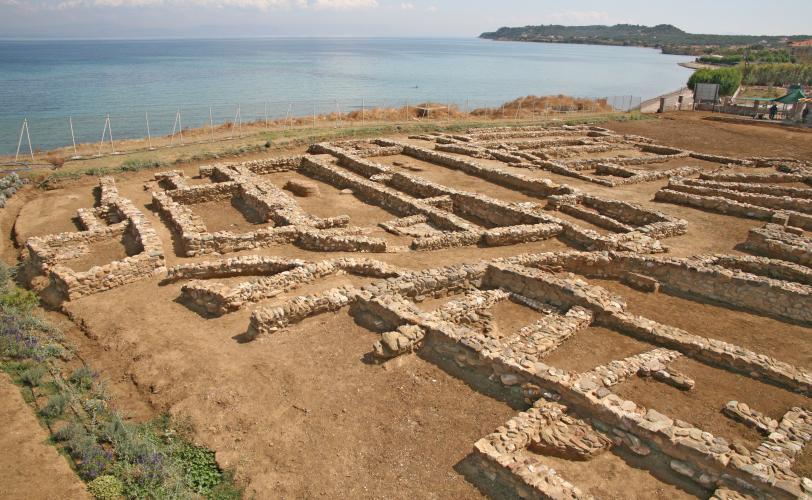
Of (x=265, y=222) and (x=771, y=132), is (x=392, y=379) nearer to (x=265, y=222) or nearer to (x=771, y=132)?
(x=265, y=222)

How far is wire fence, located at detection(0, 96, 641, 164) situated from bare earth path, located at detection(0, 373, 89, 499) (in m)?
22.6

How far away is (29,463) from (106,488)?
1.37m

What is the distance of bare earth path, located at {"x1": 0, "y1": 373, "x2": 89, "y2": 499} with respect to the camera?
6.86 meters

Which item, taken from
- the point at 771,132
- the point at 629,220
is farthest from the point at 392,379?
the point at 771,132

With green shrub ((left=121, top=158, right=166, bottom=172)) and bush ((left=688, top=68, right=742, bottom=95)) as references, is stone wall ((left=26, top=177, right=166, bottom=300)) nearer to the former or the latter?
green shrub ((left=121, top=158, right=166, bottom=172))

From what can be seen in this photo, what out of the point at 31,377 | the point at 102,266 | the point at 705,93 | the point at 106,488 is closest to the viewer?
the point at 106,488

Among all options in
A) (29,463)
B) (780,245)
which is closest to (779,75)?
(780,245)

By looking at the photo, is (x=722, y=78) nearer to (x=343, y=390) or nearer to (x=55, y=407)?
(x=343, y=390)

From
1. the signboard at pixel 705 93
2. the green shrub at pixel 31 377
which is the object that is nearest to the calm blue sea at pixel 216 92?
the signboard at pixel 705 93

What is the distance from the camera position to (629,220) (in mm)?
19109

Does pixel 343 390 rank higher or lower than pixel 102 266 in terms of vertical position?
lower

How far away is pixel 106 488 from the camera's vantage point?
6961mm

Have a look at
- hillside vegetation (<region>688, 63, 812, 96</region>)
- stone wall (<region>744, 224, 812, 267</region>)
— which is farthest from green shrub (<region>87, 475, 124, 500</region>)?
hillside vegetation (<region>688, 63, 812, 96</region>)

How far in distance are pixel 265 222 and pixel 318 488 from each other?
40.7 ft
